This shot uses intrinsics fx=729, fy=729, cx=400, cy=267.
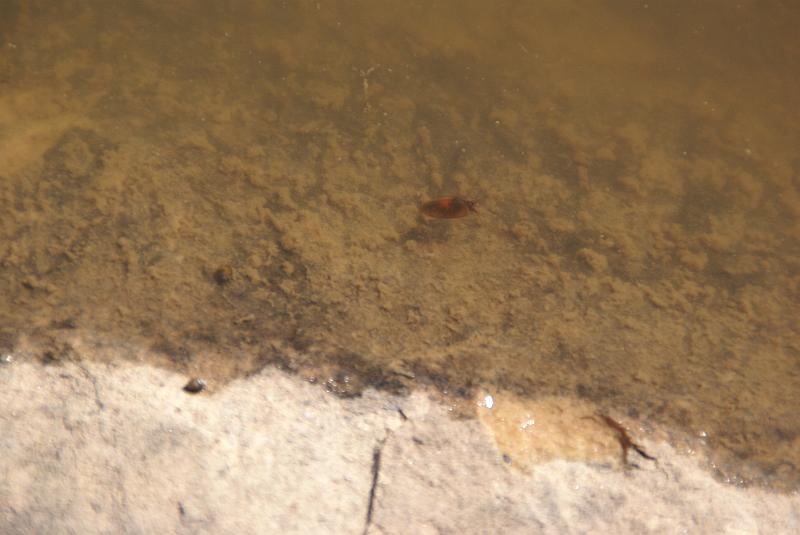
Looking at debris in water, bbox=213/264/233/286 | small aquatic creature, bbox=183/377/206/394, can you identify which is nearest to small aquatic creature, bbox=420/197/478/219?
debris in water, bbox=213/264/233/286

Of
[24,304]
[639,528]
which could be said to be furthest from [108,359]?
[639,528]

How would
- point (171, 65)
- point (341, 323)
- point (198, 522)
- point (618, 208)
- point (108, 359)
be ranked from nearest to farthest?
point (198, 522), point (108, 359), point (341, 323), point (618, 208), point (171, 65)

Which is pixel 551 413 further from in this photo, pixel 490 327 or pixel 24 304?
pixel 24 304

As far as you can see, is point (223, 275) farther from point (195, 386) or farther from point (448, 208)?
point (448, 208)

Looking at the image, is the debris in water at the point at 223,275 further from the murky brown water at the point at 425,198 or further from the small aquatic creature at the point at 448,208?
the small aquatic creature at the point at 448,208

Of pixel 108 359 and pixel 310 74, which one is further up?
pixel 310 74

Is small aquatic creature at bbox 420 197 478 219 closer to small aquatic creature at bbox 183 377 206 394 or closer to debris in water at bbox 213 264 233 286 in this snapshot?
debris in water at bbox 213 264 233 286

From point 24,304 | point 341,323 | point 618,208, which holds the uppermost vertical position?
point 618,208

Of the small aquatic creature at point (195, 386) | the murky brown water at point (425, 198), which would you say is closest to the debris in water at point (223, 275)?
the murky brown water at point (425, 198)
